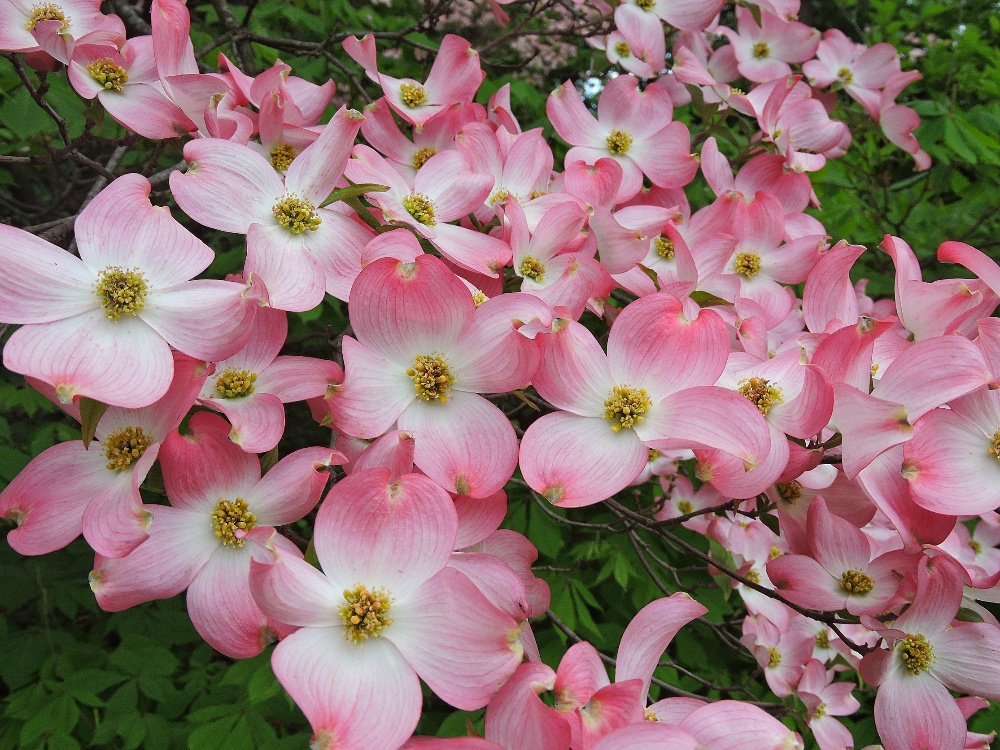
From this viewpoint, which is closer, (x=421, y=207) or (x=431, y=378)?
(x=431, y=378)

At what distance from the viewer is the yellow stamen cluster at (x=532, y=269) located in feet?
3.20

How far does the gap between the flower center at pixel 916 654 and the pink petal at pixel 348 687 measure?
58 cm

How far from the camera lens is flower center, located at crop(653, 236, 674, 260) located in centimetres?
125

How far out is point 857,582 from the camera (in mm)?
889

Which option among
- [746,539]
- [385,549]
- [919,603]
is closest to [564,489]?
[385,549]

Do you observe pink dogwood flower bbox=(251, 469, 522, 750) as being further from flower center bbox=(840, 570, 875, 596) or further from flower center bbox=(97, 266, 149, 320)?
flower center bbox=(840, 570, 875, 596)

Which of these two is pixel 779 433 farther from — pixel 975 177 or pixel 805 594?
pixel 975 177

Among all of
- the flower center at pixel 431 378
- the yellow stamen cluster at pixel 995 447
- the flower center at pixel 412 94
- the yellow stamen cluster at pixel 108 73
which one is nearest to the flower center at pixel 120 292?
the flower center at pixel 431 378

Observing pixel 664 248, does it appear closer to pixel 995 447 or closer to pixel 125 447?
pixel 995 447

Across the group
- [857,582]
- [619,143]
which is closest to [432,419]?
[857,582]

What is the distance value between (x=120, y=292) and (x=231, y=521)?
0.25 m

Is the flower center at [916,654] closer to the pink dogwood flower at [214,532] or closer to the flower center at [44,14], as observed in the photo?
the pink dogwood flower at [214,532]

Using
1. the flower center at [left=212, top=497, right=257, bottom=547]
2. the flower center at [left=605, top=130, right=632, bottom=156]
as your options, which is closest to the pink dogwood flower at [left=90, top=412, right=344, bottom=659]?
the flower center at [left=212, top=497, right=257, bottom=547]

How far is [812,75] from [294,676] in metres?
1.68
